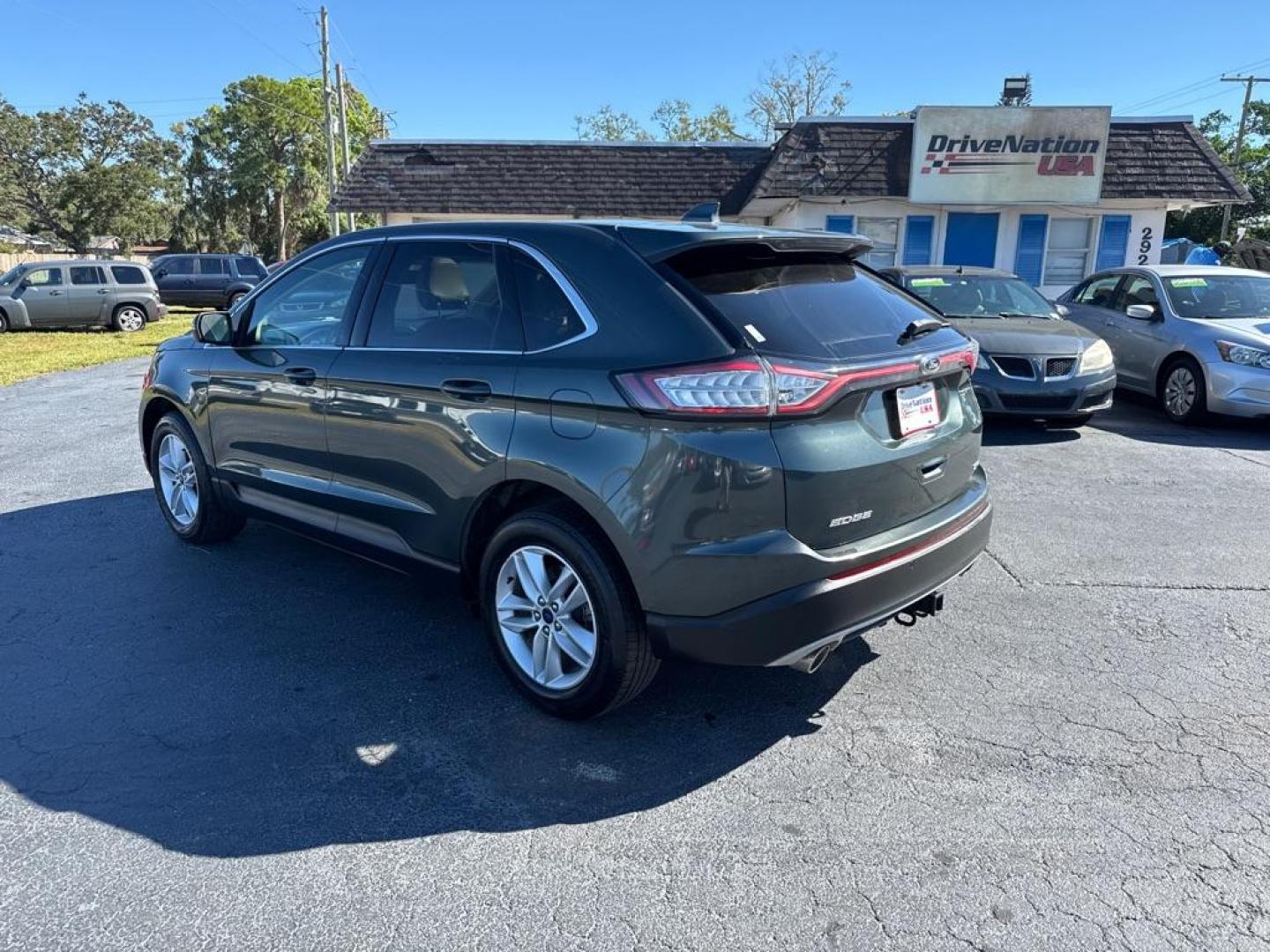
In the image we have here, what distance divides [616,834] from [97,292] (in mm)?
21797

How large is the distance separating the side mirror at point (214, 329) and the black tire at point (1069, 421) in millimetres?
7059

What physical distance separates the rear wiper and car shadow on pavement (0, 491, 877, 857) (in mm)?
1423

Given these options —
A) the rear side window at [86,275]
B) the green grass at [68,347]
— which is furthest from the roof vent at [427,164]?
the rear side window at [86,275]

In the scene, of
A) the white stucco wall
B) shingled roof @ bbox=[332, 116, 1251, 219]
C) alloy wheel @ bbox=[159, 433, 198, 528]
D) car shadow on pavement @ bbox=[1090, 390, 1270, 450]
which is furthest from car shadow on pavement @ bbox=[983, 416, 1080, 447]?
shingled roof @ bbox=[332, 116, 1251, 219]

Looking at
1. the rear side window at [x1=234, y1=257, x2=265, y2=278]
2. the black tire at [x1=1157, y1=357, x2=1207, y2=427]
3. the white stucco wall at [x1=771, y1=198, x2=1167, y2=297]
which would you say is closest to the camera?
the black tire at [x1=1157, y1=357, x2=1207, y2=427]

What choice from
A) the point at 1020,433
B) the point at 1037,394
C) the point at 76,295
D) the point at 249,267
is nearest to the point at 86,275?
the point at 76,295

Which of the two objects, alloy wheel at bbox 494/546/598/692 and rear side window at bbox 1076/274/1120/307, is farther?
rear side window at bbox 1076/274/1120/307

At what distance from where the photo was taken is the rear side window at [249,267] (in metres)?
26.1

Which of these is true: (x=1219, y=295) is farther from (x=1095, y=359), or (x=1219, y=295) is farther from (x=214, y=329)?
(x=214, y=329)

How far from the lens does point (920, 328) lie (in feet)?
11.5

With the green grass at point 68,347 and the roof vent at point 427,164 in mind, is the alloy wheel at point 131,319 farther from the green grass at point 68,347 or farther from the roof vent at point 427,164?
the roof vent at point 427,164

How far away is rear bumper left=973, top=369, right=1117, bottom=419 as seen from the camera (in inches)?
325

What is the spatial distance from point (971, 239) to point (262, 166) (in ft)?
168

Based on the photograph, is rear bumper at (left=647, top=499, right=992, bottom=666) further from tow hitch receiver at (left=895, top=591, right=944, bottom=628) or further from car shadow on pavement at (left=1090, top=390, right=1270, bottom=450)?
car shadow on pavement at (left=1090, top=390, right=1270, bottom=450)
